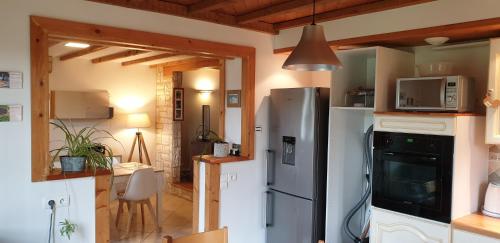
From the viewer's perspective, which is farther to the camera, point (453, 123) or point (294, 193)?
point (294, 193)

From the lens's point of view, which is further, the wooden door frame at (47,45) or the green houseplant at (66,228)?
the green houseplant at (66,228)

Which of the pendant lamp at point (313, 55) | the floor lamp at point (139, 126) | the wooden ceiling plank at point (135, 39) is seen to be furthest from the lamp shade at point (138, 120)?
the pendant lamp at point (313, 55)

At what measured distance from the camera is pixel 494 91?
2.52 m

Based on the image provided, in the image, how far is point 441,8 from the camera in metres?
A: 2.69

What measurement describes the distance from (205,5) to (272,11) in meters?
0.56

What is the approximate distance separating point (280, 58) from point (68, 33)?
2.07 metres

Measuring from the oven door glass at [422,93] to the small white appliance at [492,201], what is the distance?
67cm

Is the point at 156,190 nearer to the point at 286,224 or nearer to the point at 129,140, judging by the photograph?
the point at 286,224

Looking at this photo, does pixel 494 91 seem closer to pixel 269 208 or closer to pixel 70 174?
pixel 269 208

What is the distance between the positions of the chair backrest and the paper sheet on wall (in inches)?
75.7

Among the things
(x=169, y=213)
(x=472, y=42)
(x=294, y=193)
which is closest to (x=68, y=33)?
(x=294, y=193)

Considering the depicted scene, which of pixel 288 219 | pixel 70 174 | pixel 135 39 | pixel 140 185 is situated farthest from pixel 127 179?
pixel 135 39

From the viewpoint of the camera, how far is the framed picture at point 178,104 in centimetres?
647

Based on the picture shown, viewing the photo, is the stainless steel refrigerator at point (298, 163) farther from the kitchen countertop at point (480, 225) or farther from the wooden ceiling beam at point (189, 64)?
the wooden ceiling beam at point (189, 64)
